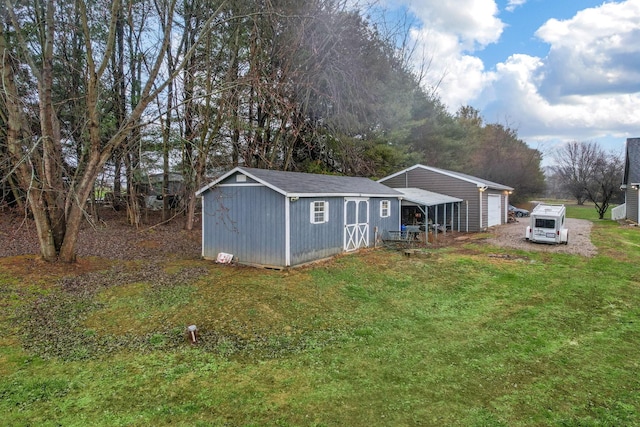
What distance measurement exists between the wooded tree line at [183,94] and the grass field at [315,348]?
9.06ft

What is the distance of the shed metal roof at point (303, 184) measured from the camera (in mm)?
9969

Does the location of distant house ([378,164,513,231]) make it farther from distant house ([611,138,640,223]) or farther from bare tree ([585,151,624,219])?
bare tree ([585,151,624,219])

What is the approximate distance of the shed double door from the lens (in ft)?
40.4

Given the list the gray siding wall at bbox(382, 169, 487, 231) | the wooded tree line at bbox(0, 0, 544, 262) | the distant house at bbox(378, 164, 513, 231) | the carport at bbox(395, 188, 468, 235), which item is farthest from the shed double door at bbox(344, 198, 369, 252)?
the gray siding wall at bbox(382, 169, 487, 231)

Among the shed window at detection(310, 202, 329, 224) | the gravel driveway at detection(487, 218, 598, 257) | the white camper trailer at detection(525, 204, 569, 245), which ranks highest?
the shed window at detection(310, 202, 329, 224)

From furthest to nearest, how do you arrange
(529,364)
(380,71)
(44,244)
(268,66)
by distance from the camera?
(380,71), (268,66), (44,244), (529,364)

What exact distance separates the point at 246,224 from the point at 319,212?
88.0 inches

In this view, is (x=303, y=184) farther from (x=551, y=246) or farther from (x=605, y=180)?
(x=605, y=180)

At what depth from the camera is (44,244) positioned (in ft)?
28.1

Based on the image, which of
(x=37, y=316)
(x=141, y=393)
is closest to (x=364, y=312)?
(x=141, y=393)

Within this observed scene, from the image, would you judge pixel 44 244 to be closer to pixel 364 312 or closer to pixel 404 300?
pixel 364 312

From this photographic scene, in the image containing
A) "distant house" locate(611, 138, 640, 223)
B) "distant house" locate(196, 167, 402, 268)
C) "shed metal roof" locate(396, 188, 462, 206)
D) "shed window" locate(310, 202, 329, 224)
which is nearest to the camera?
"distant house" locate(196, 167, 402, 268)

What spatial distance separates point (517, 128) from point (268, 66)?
1546 inches

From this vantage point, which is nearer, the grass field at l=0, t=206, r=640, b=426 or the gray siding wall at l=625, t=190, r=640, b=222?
the grass field at l=0, t=206, r=640, b=426
